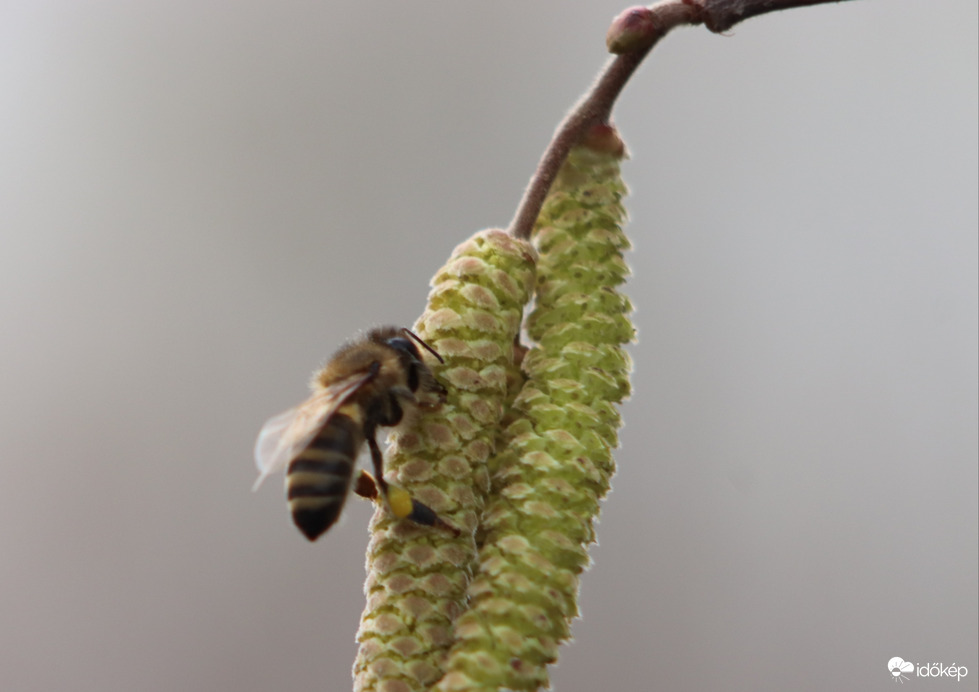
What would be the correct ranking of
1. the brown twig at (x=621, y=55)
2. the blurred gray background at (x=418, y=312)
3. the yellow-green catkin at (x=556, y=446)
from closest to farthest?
the yellow-green catkin at (x=556, y=446) < the brown twig at (x=621, y=55) < the blurred gray background at (x=418, y=312)

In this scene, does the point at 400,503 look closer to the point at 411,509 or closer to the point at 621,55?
the point at 411,509

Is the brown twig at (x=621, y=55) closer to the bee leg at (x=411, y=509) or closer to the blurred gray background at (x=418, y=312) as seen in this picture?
the bee leg at (x=411, y=509)

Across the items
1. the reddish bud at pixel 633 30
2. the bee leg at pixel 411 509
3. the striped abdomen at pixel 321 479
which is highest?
the reddish bud at pixel 633 30

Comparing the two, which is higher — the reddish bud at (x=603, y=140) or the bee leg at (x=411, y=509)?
the reddish bud at (x=603, y=140)

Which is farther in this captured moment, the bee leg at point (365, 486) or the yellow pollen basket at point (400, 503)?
the bee leg at point (365, 486)

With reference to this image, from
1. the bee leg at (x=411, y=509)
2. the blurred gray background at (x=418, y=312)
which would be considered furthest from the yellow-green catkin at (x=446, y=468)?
the blurred gray background at (x=418, y=312)

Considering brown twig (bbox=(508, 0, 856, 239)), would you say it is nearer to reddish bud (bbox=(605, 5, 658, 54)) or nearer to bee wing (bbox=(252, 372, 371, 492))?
reddish bud (bbox=(605, 5, 658, 54))

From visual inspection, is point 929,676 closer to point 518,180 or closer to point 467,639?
point 518,180
